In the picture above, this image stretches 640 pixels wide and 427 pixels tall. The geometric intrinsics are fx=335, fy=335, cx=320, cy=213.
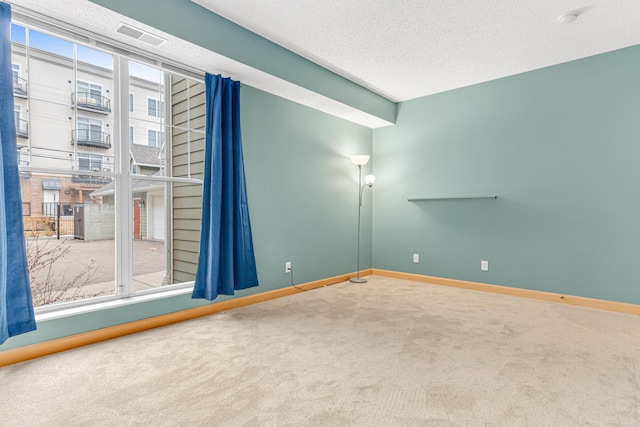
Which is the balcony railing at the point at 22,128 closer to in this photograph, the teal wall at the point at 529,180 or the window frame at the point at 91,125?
the window frame at the point at 91,125

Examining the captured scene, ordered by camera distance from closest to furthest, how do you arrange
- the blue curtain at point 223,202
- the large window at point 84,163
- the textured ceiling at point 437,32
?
the large window at point 84,163 → the textured ceiling at point 437,32 → the blue curtain at point 223,202

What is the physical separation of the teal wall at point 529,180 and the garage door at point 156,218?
303 centimetres

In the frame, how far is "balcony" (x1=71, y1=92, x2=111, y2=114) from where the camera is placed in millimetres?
2502

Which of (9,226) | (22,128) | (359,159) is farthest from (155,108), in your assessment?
(359,159)

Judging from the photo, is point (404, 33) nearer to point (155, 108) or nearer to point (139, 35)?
point (139, 35)

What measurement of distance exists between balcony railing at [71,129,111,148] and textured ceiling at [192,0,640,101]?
1.28 meters

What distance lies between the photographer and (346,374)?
1.98 meters

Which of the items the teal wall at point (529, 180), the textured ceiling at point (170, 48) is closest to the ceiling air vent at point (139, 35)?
the textured ceiling at point (170, 48)

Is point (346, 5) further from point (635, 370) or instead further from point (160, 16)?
point (635, 370)

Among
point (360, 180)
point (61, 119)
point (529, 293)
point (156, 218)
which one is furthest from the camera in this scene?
point (360, 180)

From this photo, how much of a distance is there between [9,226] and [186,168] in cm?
163

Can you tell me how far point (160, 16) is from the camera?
2406mm

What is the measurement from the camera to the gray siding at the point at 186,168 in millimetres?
3441

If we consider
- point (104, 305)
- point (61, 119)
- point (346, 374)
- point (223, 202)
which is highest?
point (61, 119)
